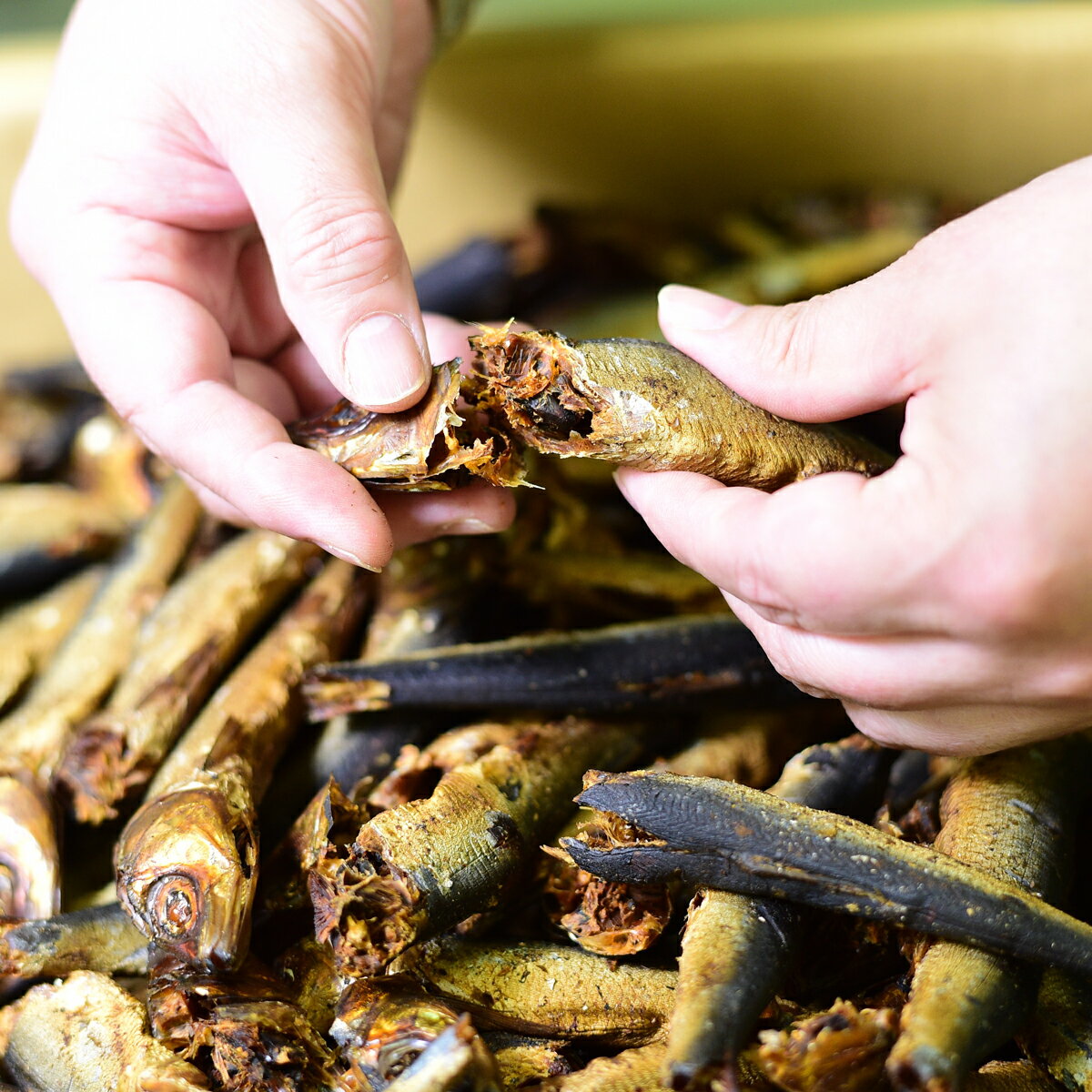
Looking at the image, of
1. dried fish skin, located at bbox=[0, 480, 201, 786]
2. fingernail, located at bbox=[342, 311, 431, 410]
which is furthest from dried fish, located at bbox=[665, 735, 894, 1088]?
dried fish skin, located at bbox=[0, 480, 201, 786]

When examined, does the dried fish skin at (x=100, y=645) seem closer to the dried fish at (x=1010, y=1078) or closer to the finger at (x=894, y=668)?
the finger at (x=894, y=668)

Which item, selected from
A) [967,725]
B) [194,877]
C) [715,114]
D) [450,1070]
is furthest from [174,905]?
[715,114]

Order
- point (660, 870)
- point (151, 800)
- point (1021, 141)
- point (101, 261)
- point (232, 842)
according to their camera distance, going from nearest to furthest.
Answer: point (660, 870), point (232, 842), point (151, 800), point (101, 261), point (1021, 141)

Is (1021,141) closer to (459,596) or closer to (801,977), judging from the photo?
(459,596)

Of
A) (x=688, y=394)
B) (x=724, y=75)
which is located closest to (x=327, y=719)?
(x=688, y=394)

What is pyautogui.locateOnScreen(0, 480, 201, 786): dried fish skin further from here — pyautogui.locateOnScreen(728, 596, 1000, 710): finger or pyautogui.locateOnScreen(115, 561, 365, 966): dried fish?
pyautogui.locateOnScreen(728, 596, 1000, 710): finger
